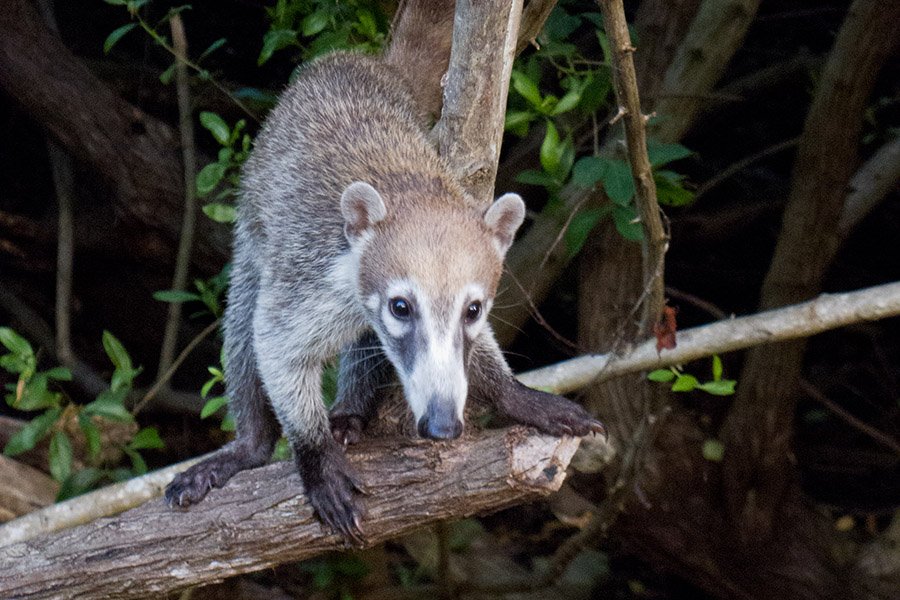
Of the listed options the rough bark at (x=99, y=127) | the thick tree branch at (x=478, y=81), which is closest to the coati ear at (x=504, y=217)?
the thick tree branch at (x=478, y=81)

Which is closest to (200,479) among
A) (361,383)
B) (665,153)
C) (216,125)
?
(361,383)

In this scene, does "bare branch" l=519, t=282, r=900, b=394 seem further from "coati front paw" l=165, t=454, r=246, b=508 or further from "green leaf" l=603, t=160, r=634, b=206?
"coati front paw" l=165, t=454, r=246, b=508

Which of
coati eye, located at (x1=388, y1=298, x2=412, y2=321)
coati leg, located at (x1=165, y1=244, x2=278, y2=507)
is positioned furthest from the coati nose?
coati leg, located at (x1=165, y1=244, x2=278, y2=507)

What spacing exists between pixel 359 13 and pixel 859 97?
9.07ft

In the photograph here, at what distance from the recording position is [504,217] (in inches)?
150

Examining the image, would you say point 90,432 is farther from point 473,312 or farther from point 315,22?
point 473,312

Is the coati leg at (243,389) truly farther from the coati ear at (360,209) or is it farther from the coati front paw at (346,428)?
the coati ear at (360,209)

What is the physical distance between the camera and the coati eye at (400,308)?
138 inches

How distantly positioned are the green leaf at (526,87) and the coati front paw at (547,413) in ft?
4.35

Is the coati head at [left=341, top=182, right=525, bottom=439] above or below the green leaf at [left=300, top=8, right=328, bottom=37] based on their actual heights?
below

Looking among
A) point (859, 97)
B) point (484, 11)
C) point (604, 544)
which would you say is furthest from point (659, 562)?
→ point (484, 11)

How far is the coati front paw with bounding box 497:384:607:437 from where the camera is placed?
3633mm

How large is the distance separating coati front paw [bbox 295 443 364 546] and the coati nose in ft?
1.40

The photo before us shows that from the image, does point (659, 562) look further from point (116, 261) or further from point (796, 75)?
point (116, 261)
